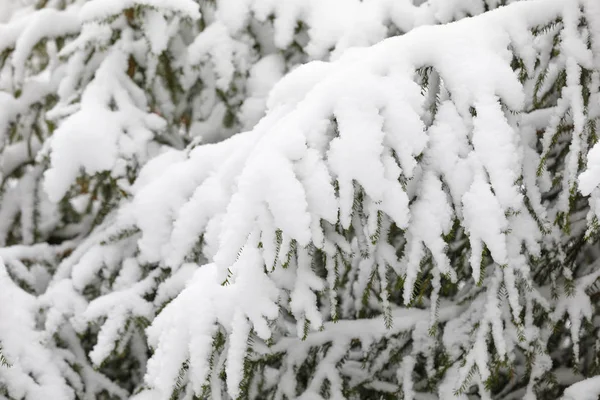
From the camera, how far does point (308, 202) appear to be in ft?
4.17

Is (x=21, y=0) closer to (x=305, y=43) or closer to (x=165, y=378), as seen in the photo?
(x=305, y=43)

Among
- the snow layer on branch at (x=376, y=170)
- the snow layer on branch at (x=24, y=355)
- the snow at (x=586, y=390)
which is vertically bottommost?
the snow layer on branch at (x=24, y=355)

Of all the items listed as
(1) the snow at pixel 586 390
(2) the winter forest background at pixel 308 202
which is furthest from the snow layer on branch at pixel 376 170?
(1) the snow at pixel 586 390

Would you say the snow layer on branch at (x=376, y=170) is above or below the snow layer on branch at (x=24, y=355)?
above

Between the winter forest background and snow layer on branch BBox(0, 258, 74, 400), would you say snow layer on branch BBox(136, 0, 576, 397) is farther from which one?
snow layer on branch BBox(0, 258, 74, 400)

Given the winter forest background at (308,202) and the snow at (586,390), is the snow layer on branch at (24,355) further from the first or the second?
the snow at (586,390)

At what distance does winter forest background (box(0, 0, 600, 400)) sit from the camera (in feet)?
4.31

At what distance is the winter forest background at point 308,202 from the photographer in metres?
1.31

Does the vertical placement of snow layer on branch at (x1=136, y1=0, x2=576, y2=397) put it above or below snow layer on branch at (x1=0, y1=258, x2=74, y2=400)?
above

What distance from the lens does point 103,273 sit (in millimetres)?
2256

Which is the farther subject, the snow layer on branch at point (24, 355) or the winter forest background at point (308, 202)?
the snow layer on branch at point (24, 355)

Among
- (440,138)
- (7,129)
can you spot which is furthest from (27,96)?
(440,138)

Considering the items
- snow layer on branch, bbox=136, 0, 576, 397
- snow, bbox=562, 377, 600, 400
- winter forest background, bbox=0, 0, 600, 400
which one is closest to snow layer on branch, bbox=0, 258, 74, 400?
winter forest background, bbox=0, 0, 600, 400

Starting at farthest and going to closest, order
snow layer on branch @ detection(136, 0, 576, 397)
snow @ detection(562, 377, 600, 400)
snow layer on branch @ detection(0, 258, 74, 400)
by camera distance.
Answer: snow layer on branch @ detection(0, 258, 74, 400) < snow @ detection(562, 377, 600, 400) < snow layer on branch @ detection(136, 0, 576, 397)
